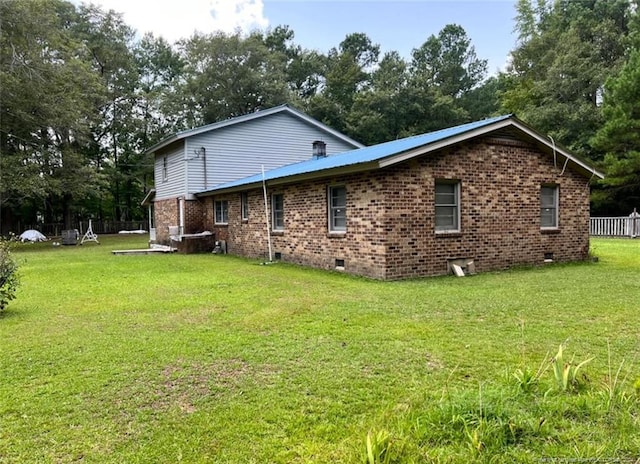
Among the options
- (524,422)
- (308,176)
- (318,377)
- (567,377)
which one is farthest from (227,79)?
(524,422)

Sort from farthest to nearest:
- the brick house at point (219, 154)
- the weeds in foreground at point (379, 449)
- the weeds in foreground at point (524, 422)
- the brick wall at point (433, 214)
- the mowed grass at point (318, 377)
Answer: the brick house at point (219, 154)
the brick wall at point (433, 214)
the mowed grass at point (318, 377)
the weeds in foreground at point (524, 422)
the weeds in foreground at point (379, 449)

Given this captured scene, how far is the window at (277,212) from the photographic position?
516 inches

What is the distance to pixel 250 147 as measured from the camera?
19.0m

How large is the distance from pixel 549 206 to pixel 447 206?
3368mm

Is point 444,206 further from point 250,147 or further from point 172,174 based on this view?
point 172,174

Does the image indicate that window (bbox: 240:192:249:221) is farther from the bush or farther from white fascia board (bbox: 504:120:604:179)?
the bush

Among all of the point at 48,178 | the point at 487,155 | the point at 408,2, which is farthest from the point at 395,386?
the point at 48,178

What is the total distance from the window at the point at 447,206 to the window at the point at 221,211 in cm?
889

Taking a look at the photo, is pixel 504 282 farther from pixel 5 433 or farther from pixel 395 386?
pixel 5 433

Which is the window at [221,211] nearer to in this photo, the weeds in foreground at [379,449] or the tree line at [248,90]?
the tree line at [248,90]

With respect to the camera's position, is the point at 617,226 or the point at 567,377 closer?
the point at 567,377

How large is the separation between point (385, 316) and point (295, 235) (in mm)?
6735

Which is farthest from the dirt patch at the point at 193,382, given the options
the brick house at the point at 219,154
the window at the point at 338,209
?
the brick house at the point at 219,154

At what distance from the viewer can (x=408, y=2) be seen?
15805 millimetres
